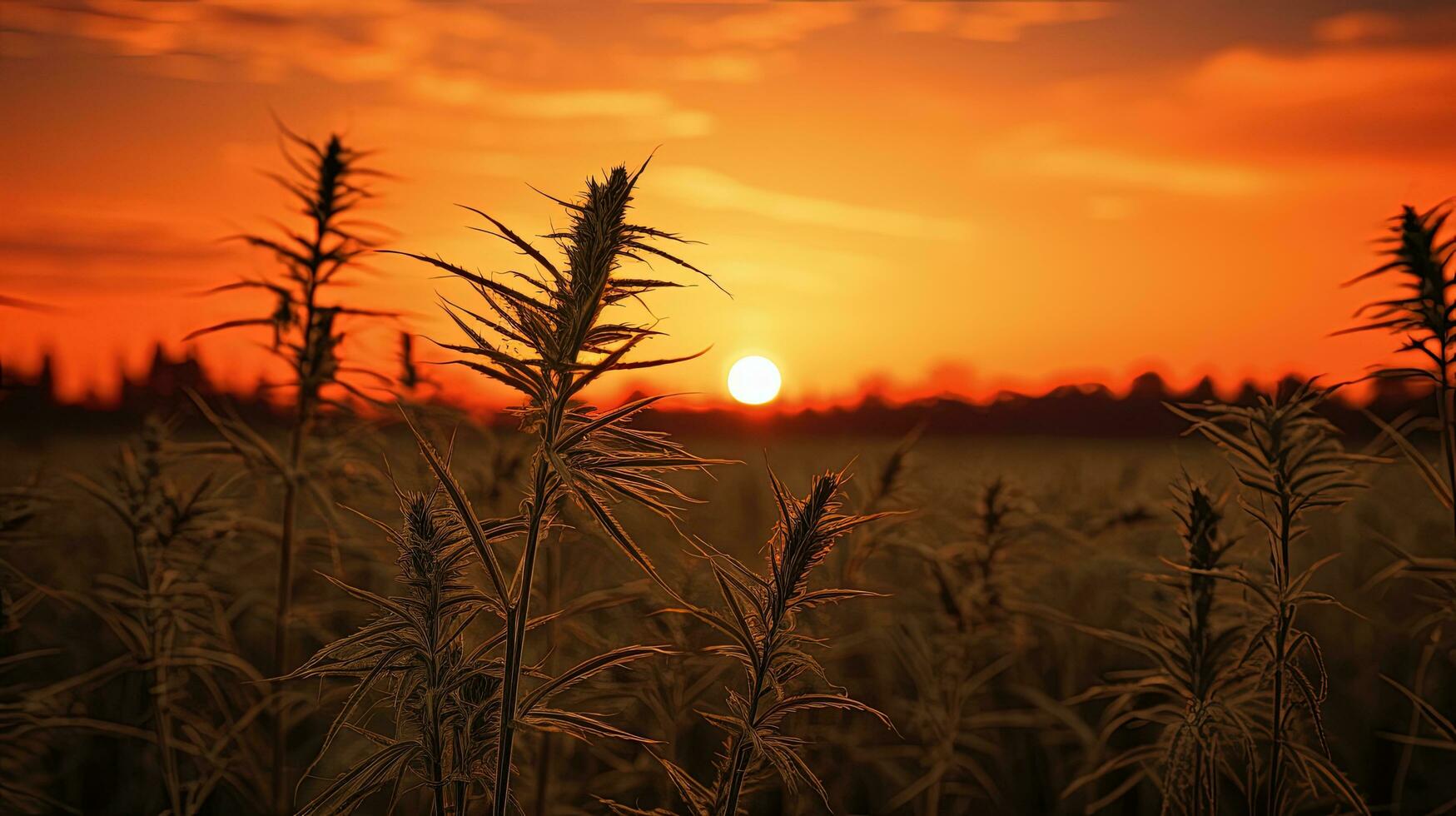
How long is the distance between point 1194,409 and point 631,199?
2.13 metres

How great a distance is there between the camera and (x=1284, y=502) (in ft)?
8.39

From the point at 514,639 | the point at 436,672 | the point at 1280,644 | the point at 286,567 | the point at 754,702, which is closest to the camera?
the point at 514,639

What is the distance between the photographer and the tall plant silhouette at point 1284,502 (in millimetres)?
2453

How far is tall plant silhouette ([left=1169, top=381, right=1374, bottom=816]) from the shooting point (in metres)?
2.45

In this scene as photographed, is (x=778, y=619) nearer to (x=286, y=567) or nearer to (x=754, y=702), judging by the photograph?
(x=754, y=702)

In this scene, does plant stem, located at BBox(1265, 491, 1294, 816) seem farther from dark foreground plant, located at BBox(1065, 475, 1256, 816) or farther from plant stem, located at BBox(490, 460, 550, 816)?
plant stem, located at BBox(490, 460, 550, 816)

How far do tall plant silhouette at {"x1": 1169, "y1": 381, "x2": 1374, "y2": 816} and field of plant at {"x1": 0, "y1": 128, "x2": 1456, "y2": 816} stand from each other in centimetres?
1

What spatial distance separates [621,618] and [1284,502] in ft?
11.3

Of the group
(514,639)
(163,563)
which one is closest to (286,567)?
(163,563)

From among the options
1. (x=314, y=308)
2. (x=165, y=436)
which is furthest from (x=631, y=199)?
(x=165, y=436)

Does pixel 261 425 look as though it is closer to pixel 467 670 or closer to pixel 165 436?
pixel 165 436

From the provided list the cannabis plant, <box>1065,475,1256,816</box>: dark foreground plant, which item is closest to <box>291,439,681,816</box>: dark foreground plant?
the cannabis plant

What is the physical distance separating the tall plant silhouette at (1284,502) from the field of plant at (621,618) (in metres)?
0.01

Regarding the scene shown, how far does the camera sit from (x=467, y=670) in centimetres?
158
